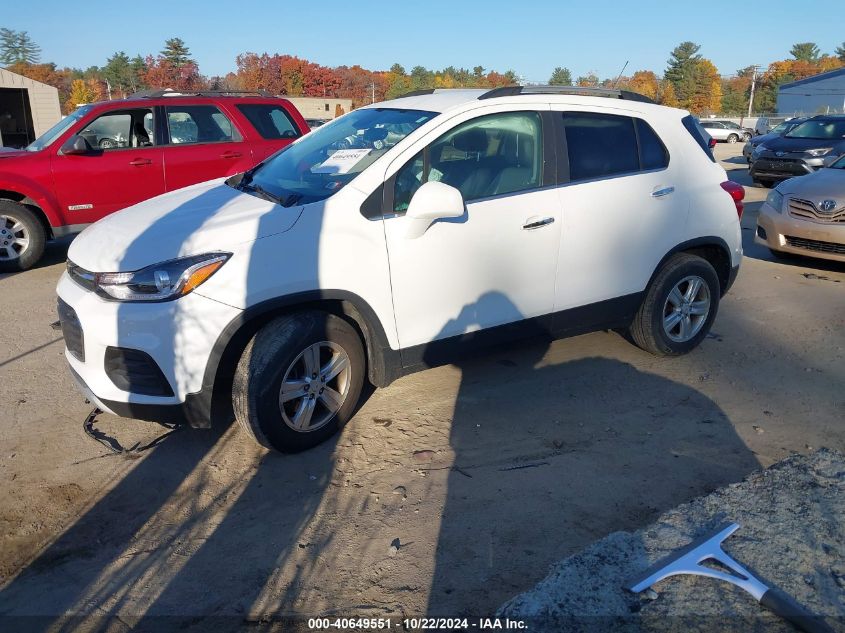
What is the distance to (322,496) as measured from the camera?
354 centimetres

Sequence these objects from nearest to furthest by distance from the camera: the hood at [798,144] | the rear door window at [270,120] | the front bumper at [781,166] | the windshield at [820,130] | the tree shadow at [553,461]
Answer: the tree shadow at [553,461], the rear door window at [270,120], the front bumper at [781,166], the hood at [798,144], the windshield at [820,130]

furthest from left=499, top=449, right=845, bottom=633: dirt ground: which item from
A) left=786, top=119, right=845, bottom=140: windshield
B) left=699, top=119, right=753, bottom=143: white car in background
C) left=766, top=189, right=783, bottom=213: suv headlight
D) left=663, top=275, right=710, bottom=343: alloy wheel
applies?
left=699, top=119, right=753, bottom=143: white car in background

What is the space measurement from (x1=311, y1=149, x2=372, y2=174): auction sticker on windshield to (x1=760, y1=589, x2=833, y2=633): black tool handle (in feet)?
9.83

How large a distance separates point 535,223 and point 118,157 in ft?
19.5

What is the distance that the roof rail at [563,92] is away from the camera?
4.39 m

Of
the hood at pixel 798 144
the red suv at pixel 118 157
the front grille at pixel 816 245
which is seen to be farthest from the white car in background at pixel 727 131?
the red suv at pixel 118 157

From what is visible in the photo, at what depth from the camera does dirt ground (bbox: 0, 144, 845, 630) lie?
2885 mm

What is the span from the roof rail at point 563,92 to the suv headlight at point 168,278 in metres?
2.00

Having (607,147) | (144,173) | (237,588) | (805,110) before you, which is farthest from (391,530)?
(805,110)

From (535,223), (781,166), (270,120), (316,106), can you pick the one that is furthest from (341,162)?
(316,106)

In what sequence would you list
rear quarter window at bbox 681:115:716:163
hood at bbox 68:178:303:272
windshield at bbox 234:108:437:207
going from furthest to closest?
rear quarter window at bbox 681:115:716:163
windshield at bbox 234:108:437:207
hood at bbox 68:178:303:272

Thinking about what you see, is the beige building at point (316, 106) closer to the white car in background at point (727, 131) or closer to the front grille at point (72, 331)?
the white car in background at point (727, 131)

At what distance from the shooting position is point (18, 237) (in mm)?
7938

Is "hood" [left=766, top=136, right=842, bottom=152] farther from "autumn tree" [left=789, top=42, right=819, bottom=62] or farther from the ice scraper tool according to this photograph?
"autumn tree" [left=789, top=42, right=819, bottom=62]
